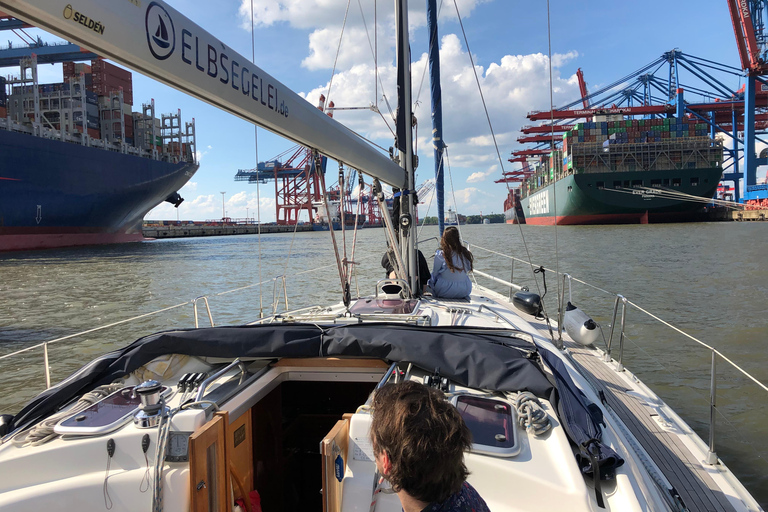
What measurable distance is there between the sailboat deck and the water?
0.73 metres

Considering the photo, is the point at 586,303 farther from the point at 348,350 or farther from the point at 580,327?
the point at 348,350

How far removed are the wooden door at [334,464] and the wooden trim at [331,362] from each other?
2.29 ft

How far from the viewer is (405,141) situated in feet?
14.7

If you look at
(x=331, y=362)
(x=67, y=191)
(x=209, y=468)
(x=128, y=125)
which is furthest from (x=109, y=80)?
(x=209, y=468)

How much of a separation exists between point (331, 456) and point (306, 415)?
1.36m

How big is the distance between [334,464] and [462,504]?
851mm

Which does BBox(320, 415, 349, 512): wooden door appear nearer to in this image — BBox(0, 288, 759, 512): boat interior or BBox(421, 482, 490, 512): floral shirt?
BBox(0, 288, 759, 512): boat interior

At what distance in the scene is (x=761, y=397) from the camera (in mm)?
4832

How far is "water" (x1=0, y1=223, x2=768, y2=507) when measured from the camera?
4.92 meters

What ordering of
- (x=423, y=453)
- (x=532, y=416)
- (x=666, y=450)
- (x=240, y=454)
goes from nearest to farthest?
(x=423, y=453)
(x=532, y=416)
(x=240, y=454)
(x=666, y=450)

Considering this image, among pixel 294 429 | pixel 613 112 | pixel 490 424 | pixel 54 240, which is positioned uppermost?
pixel 613 112

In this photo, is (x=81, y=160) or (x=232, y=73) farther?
(x=81, y=160)

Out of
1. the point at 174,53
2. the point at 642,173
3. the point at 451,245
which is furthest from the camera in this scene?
the point at 642,173

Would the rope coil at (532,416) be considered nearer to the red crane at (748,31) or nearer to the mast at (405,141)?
the mast at (405,141)
